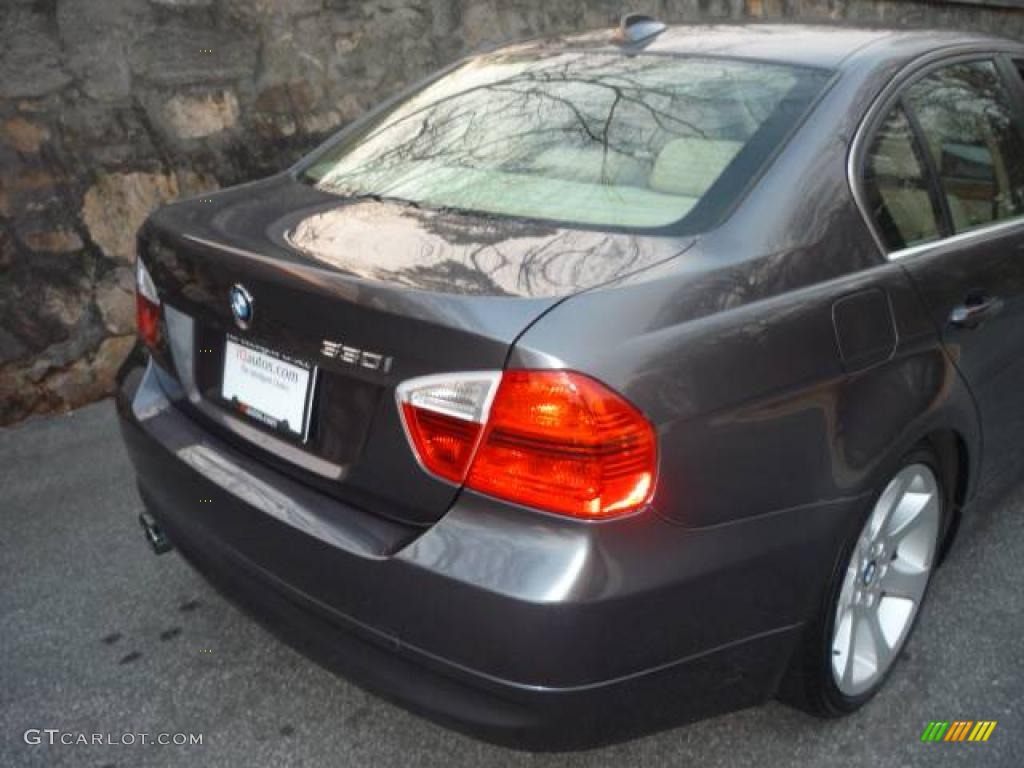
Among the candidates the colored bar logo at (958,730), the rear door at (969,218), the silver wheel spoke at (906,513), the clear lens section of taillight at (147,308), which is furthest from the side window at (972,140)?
the clear lens section of taillight at (147,308)

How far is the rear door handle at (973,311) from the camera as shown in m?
2.27

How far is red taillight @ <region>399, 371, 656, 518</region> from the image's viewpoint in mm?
1599

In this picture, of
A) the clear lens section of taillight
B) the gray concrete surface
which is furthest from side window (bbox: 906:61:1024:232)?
the clear lens section of taillight

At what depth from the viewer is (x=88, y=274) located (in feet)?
14.1

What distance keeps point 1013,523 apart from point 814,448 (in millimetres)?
1702

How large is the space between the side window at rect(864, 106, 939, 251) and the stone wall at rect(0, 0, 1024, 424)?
333 cm

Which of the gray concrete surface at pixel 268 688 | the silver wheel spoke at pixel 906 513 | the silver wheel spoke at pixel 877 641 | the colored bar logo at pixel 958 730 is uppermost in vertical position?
the silver wheel spoke at pixel 906 513

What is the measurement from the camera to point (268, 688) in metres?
2.37

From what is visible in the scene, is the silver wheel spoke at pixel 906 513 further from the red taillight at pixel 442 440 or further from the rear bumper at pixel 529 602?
the red taillight at pixel 442 440

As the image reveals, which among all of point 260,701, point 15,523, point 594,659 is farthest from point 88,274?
point 594,659

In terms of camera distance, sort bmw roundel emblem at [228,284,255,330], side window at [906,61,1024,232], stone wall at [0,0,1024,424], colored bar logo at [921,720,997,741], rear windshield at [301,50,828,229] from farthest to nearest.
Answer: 1. stone wall at [0,0,1024,424]
2. side window at [906,61,1024,232]
3. colored bar logo at [921,720,997,741]
4. rear windshield at [301,50,828,229]
5. bmw roundel emblem at [228,284,255,330]

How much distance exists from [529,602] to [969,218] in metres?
1.61

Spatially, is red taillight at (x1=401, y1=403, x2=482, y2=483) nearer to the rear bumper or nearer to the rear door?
the rear bumper

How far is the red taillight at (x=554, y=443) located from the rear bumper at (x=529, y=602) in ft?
0.12
